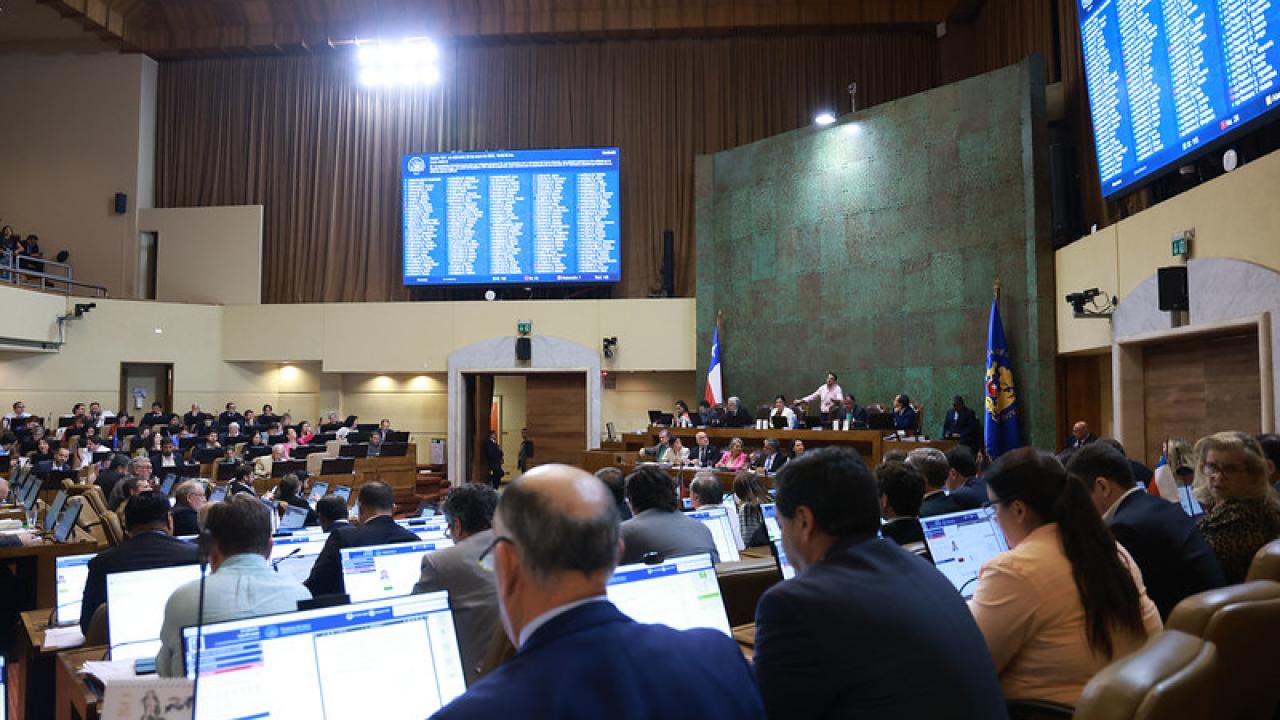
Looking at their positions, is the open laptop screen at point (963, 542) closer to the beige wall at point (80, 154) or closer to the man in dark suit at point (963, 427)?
the man in dark suit at point (963, 427)

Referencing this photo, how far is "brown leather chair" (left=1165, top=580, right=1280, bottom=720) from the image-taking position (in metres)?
1.57

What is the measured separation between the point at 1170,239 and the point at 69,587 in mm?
7817

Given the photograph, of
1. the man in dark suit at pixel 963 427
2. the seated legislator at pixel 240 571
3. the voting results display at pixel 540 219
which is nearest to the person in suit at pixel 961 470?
the seated legislator at pixel 240 571

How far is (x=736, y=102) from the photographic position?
1627 cm

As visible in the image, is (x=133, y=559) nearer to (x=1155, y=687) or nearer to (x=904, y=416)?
(x=1155, y=687)

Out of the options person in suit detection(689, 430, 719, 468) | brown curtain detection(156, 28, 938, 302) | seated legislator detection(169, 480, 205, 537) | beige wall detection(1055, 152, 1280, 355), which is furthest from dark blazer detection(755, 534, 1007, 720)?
brown curtain detection(156, 28, 938, 302)

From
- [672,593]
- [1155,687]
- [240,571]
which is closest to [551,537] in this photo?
[1155,687]

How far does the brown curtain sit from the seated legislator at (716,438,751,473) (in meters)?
5.62

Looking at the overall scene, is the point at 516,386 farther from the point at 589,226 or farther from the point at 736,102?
the point at 736,102

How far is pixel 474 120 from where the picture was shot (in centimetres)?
1698

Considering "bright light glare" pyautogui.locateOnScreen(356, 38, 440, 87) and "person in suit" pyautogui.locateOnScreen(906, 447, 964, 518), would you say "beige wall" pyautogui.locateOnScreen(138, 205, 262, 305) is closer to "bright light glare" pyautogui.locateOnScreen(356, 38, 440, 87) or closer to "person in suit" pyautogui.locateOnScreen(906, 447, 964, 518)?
"bright light glare" pyautogui.locateOnScreen(356, 38, 440, 87)

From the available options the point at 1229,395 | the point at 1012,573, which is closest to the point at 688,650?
the point at 1012,573

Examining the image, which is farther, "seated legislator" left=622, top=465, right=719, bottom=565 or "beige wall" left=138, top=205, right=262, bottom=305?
"beige wall" left=138, top=205, right=262, bottom=305

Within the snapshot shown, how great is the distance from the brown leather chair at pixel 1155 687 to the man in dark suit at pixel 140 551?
10.7ft
